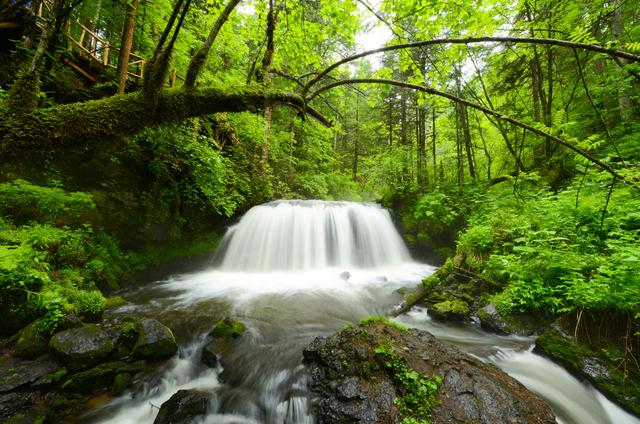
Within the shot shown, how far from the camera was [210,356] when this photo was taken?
4.05 m

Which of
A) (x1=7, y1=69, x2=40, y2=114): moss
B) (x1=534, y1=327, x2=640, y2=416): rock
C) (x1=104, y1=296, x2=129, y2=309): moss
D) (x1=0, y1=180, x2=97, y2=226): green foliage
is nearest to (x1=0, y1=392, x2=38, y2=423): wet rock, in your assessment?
(x1=104, y1=296, x2=129, y2=309): moss

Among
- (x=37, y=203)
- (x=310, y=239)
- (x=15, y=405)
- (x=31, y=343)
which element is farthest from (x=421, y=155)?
(x=15, y=405)

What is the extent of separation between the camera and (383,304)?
6461mm

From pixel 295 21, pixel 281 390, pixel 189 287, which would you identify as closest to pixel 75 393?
pixel 281 390

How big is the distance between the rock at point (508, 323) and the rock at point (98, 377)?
18.3ft

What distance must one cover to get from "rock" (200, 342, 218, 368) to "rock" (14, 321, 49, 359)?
188 centimetres

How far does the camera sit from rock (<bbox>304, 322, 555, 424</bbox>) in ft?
8.15

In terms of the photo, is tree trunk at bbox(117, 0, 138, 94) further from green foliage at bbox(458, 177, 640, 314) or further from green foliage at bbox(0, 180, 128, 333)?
green foliage at bbox(458, 177, 640, 314)

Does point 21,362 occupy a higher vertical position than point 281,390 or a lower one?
higher

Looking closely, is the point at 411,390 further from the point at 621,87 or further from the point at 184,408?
the point at 621,87

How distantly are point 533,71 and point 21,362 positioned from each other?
13741 millimetres

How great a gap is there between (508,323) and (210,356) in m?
4.97

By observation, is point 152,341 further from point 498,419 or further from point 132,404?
point 498,419

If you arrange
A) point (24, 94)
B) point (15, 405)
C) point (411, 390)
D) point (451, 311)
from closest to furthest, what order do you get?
point (24, 94) → point (411, 390) → point (15, 405) → point (451, 311)
